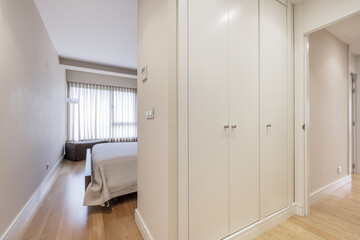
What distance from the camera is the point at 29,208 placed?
2.00 meters

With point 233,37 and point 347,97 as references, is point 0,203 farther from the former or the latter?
point 347,97

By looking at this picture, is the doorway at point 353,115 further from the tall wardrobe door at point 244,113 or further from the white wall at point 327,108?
the tall wardrobe door at point 244,113

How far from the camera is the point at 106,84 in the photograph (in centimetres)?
556

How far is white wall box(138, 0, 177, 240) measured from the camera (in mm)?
1135

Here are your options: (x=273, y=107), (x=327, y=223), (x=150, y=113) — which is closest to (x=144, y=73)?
(x=150, y=113)

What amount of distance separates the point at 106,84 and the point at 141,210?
4.98m

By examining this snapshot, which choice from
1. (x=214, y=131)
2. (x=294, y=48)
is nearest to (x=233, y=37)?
(x=214, y=131)

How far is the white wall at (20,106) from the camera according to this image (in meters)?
1.53

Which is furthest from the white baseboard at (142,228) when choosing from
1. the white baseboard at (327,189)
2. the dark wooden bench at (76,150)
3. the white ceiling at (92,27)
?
the dark wooden bench at (76,150)

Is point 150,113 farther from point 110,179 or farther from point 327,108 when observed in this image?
point 327,108

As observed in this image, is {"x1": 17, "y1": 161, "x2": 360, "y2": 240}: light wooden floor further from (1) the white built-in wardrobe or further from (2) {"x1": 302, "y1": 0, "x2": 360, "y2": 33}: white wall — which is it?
(2) {"x1": 302, "y1": 0, "x2": 360, "y2": 33}: white wall

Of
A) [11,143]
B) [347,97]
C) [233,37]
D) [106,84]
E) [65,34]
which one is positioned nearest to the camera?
[233,37]

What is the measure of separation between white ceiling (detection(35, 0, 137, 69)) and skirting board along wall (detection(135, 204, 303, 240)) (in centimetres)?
303

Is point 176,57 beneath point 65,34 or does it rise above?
beneath
